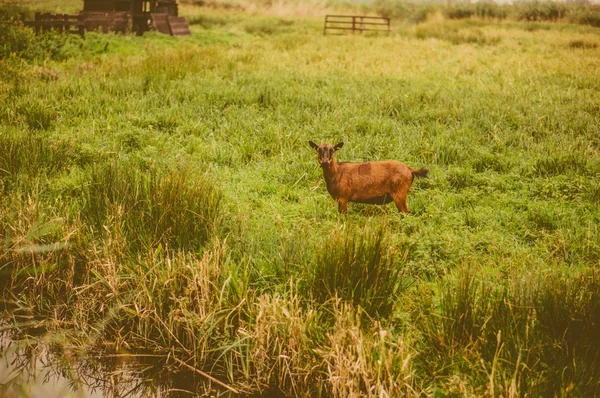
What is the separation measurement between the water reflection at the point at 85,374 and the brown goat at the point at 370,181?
7.56ft

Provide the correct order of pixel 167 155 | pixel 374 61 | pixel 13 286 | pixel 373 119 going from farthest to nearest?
1. pixel 374 61
2. pixel 373 119
3. pixel 167 155
4. pixel 13 286

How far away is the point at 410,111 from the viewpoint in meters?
8.88

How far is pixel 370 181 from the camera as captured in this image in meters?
5.26

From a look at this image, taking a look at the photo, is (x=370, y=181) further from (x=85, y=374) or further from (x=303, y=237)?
(x=85, y=374)

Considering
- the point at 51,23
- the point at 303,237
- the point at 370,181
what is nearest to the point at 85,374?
the point at 303,237

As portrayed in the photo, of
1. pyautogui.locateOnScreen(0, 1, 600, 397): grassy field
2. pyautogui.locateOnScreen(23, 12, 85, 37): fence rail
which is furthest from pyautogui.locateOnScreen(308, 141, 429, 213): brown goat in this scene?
pyautogui.locateOnScreen(23, 12, 85, 37): fence rail

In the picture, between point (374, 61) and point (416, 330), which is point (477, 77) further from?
point (416, 330)

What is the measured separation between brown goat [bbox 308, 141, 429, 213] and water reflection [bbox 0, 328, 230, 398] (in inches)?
90.7

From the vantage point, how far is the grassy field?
3.53 metres

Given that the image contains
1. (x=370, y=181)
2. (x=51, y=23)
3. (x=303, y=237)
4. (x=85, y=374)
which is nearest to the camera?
(x=85, y=374)

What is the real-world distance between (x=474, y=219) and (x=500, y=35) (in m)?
18.8

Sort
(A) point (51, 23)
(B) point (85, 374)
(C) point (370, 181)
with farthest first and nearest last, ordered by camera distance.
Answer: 1. (A) point (51, 23)
2. (C) point (370, 181)
3. (B) point (85, 374)

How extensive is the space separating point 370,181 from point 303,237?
43.4 inches

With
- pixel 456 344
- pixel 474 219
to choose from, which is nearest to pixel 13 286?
pixel 456 344
